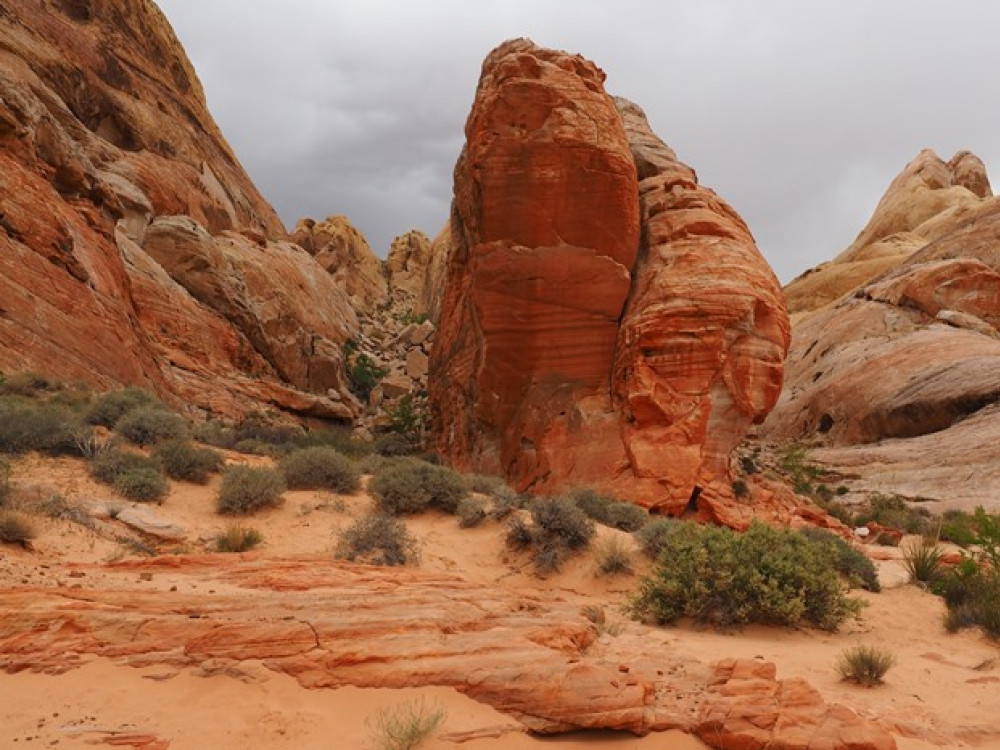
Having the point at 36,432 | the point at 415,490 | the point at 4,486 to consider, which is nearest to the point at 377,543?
the point at 415,490

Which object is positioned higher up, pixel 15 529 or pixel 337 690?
pixel 15 529

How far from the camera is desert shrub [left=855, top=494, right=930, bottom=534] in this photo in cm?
1739

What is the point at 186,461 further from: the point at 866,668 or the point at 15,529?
the point at 866,668

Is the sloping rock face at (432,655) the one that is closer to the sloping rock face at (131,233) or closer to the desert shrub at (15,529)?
the desert shrub at (15,529)

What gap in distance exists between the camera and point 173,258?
81.7ft

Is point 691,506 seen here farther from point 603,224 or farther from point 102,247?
point 102,247

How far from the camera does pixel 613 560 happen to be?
9625 mm

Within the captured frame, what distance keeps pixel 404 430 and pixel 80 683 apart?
2421 cm

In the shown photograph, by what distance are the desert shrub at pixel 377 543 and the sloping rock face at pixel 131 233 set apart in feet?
33.4

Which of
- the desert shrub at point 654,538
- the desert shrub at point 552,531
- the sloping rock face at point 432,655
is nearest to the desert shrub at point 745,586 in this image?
the sloping rock face at point 432,655

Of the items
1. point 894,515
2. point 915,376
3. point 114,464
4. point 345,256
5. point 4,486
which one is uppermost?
point 345,256

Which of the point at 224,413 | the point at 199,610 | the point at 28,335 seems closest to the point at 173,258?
the point at 224,413

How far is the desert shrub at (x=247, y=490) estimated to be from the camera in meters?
9.78

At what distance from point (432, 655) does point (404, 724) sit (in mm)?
851
